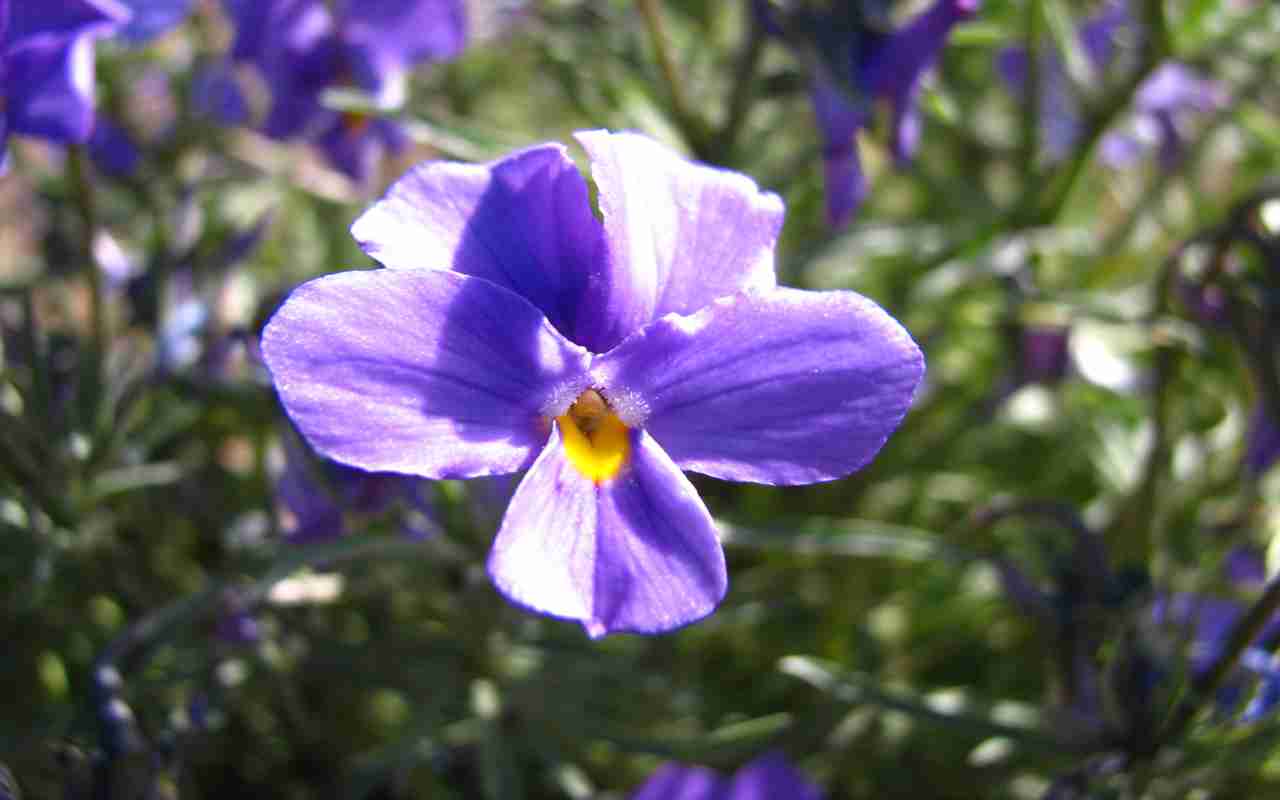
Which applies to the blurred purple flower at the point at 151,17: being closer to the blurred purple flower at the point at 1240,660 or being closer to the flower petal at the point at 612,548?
the flower petal at the point at 612,548

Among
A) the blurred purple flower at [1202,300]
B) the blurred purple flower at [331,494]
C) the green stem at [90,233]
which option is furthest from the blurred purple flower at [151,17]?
the blurred purple flower at [1202,300]

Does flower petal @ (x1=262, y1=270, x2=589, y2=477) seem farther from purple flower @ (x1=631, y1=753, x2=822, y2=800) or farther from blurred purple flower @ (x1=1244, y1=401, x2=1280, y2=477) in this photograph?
blurred purple flower @ (x1=1244, y1=401, x2=1280, y2=477)

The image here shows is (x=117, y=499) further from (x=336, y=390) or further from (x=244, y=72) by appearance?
(x=336, y=390)

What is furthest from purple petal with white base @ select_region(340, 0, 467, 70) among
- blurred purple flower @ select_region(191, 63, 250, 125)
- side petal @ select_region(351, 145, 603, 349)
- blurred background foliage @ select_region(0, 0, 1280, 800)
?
side petal @ select_region(351, 145, 603, 349)

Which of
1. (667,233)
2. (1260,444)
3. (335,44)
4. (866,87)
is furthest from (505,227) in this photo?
(1260,444)

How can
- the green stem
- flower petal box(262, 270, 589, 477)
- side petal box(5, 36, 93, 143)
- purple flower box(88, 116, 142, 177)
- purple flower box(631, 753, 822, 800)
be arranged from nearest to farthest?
flower petal box(262, 270, 589, 477), side petal box(5, 36, 93, 143), the green stem, purple flower box(631, 753, 822, 800), purple flower box(88, 116, 142, 177)
